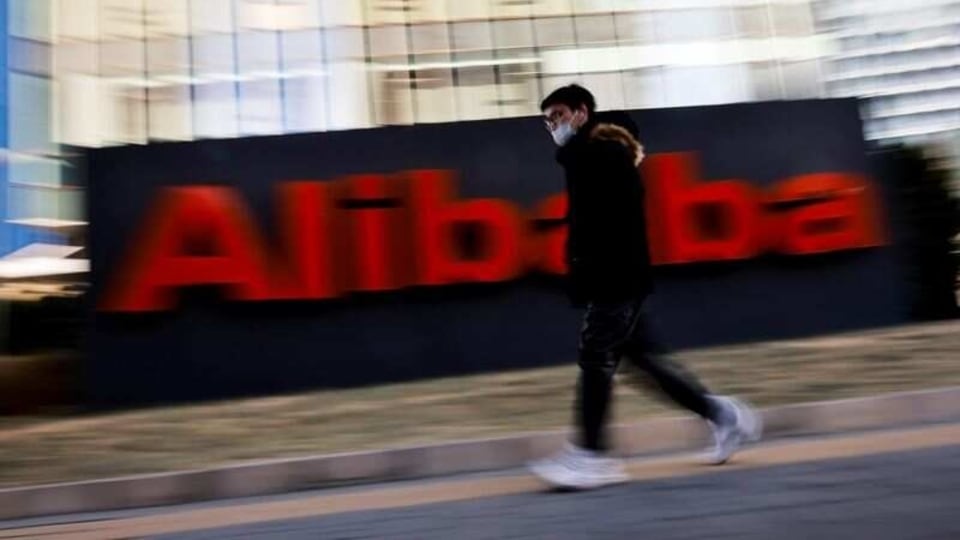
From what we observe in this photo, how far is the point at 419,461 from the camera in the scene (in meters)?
6.34

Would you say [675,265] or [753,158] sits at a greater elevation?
[753,158]

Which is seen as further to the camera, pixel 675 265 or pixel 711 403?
pixel 675 265

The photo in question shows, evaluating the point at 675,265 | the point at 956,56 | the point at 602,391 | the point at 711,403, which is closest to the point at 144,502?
the point at 602,391

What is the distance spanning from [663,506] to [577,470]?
0.50 metres

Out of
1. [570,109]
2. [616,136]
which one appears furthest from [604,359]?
[570,109]

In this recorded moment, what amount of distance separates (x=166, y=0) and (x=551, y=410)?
11.0 meters

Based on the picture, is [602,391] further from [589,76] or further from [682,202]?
[589,76]

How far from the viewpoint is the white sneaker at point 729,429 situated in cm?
537

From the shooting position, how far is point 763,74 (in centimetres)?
1647

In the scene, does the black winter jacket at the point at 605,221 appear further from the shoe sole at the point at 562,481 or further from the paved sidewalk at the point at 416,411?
the paved sidewalk at the point at 416,411

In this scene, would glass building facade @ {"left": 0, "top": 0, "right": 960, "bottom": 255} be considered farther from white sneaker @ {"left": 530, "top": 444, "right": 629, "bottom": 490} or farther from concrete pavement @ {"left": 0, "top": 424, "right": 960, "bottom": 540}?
white sneaker @ {"left": 530, "top": 444, "right": 629, "bottom": 490}

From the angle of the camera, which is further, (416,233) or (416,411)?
(416,233)

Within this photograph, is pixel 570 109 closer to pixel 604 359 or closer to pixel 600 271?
pixel 600 271

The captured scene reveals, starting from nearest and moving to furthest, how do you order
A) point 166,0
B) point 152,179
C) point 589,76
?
point 152,179 < point 166,0 < point 589,76
